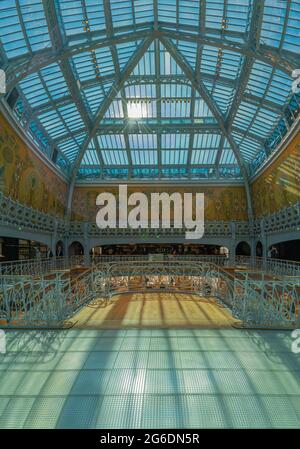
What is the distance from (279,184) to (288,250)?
9305 mm

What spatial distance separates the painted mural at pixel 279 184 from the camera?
2175cm

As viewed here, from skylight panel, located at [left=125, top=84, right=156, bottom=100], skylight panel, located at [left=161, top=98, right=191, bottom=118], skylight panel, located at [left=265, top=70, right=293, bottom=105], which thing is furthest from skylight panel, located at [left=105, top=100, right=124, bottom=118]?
skylight panel, located at [left=265, top=70, right=293, bottom=105]

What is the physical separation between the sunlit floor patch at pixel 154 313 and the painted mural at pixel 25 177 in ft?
45.5

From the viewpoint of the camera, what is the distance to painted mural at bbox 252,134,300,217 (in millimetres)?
21750

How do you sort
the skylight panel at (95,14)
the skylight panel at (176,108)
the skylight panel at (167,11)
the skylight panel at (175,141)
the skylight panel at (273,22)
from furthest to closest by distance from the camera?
the skylight panel at (175,141) < the skylight panel at (176,108) < the skylight panel at (167,11) < the skylight panel at (95,14) < the skylight panel at (273,22)

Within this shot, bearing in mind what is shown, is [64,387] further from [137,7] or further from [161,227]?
[161,227]

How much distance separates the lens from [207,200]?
3512cm

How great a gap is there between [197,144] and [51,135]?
674 inches

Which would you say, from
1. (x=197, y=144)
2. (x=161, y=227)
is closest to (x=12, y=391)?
(x=161, y=227)

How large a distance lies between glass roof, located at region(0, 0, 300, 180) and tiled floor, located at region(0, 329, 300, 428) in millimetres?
18955

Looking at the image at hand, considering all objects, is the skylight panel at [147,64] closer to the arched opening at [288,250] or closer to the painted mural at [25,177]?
the painted mural at [25,177]

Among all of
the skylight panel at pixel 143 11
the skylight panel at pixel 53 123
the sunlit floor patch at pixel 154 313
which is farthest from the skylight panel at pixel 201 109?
the sunlit floor patch at pixel 154 313

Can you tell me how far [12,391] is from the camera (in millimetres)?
4035

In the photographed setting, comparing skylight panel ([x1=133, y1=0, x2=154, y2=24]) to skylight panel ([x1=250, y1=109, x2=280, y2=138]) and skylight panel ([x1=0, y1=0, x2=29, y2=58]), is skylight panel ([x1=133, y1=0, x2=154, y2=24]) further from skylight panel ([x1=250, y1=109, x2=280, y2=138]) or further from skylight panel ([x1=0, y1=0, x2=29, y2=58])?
skylight panel ([x1=250, y1=109, x2=280, y2=138])
